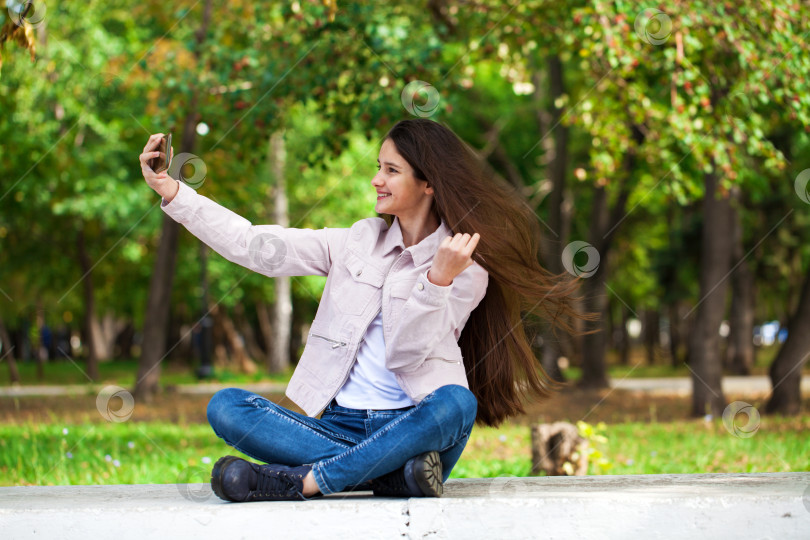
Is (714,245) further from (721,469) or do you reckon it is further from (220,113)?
(220,113)

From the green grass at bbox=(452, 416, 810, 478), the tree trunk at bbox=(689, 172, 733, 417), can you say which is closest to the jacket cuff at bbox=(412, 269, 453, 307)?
the green grass at bbox=(452, 416, 810, 478)

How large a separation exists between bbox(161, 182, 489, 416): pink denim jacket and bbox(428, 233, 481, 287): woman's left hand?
0.17 metres

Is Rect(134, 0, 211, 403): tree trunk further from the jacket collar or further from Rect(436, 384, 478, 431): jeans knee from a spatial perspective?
Rect(436, 384, 478, 431): jeans knee

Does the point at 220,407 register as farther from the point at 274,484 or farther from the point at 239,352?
the point at 239,352

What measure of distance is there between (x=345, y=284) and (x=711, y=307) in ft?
29.8

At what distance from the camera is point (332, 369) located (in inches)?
130

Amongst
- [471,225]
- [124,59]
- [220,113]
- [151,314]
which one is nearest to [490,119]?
[124,59]

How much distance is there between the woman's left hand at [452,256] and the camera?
2889 millimetres

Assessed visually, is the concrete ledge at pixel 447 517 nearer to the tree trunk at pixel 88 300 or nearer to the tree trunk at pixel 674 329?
the tree trunk at pixel 88 300

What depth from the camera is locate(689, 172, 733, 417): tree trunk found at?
37.0 feet

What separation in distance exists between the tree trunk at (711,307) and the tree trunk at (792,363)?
788 millimetres

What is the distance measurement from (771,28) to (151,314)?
9.78 metres

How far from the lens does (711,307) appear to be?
37.6 ft

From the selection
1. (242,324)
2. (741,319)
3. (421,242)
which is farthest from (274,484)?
(242,324)
